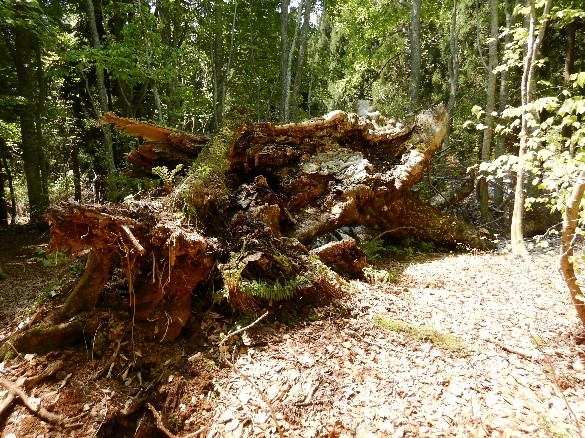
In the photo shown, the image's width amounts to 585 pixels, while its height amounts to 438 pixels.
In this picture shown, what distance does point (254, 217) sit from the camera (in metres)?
5.34

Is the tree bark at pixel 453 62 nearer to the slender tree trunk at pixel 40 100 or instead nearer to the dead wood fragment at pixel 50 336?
the dead wood fragment at pixel 50 336

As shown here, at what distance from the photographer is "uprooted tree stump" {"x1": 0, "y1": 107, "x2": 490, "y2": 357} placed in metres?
3.70

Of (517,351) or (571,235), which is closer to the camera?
(571,235)

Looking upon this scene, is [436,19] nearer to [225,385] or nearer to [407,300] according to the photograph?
[407,300]

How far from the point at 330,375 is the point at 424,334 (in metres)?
1.42

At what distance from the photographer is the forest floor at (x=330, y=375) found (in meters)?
2.98

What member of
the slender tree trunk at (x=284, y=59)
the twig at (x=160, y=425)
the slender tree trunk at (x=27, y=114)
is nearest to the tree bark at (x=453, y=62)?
the slender tree trunk at (x=284, y=59)

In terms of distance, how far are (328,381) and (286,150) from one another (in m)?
4.95

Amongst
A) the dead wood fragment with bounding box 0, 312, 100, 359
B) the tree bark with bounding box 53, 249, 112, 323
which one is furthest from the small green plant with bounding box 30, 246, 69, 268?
the dead wood fragment with bounding box 0, 312, 100, 359

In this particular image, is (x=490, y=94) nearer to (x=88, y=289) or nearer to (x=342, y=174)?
(x=342, y=174)

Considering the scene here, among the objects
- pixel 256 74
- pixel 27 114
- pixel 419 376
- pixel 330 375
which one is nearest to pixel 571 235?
pixel 419 376

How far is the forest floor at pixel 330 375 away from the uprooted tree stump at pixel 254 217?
0.35m

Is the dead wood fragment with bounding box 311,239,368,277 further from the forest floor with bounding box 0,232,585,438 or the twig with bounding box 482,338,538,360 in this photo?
the twig with bounding box 482,338,538,360

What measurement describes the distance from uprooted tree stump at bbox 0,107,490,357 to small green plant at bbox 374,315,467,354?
883 mm
